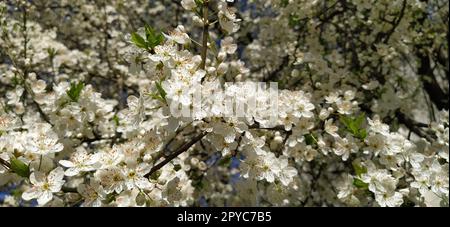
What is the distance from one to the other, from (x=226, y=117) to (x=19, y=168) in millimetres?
1169

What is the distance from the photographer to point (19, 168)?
2.52 meters

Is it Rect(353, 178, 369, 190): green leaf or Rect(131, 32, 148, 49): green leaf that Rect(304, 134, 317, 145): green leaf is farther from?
Rect(131, 32, 148, 49): green leaf

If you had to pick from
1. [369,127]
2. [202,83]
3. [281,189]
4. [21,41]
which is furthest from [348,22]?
[21,41]

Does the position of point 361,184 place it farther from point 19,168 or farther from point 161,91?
point 19,168

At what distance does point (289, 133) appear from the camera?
3.56m

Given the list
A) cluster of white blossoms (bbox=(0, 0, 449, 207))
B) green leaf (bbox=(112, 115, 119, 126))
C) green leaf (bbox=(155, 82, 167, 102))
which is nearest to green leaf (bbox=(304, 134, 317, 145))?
cluster of white blossoms (bbox=(0, 0, 449, 207))

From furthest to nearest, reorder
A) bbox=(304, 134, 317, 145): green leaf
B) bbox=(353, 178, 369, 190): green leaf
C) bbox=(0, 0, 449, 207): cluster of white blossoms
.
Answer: bbox=(304, 134, 317, 145): green leaf < bbox=(353, 178, 369, 190): green leaf < bbox=(0, 0, 449, 207): cluster of white blossoms

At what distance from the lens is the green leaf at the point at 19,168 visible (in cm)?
251

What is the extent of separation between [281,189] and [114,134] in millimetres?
1533

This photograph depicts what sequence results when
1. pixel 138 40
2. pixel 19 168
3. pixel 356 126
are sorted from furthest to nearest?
1. pixel 356 126
2. pixel 138 40
3. pixel 19 168

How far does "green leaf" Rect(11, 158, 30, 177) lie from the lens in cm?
251

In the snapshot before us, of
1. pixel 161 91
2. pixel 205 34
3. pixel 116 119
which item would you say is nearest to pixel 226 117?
pixel 161 91

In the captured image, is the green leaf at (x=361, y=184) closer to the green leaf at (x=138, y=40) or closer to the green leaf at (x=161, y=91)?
the green leaf at (x=161, y=91)
